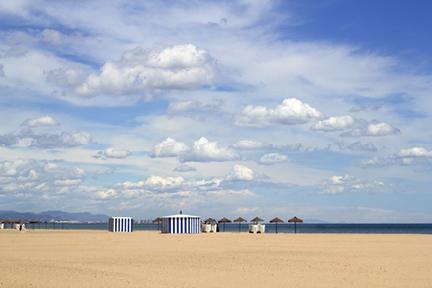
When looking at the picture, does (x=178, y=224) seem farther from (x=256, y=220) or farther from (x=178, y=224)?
(x=256, y=220)

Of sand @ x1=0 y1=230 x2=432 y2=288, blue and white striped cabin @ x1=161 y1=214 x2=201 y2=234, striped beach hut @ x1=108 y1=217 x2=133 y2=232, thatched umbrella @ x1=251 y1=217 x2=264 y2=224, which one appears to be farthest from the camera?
thatched umbrella @ x1=251 y1=217 x2=264 y2=224

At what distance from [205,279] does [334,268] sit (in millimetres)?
4013

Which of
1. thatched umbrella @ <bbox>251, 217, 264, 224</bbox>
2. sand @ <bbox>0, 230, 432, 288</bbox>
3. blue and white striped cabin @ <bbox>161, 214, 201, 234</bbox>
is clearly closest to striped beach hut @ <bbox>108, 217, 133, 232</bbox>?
blue and white striped cabin @ <bbox>161, 214, 201, 234</bbox>

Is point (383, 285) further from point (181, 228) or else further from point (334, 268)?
point (181, 228)

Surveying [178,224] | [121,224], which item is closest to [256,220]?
[178,224]

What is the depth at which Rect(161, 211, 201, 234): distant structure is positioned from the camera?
39.4 metres

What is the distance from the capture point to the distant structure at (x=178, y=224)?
129ft

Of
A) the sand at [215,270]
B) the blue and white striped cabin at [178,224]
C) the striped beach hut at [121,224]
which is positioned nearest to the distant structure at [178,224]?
the blue and white striped cabin at [178,224]

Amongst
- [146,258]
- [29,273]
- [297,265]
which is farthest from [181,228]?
[29,273]

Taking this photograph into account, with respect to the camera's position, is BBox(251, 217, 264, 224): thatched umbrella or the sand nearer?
the sand

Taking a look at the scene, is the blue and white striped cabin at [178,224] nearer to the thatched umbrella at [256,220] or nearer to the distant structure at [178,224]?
the distant structure at [178,224]

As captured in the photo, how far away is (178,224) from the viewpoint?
130 feet

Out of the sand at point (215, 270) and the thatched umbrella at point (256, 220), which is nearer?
the sand at point (215, 270)

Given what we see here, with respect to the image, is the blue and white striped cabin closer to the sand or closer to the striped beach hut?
the striped beach hut
